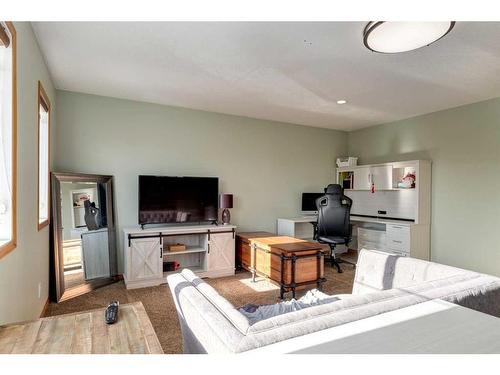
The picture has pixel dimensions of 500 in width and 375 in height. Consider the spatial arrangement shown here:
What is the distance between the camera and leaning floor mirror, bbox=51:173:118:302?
11.1ft

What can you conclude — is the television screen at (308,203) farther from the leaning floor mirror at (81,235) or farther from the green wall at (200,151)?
the leaning floor mirror at (81,235)

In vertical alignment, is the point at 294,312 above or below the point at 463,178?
below

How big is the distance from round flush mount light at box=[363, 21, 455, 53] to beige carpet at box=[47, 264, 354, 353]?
2691 millimetres

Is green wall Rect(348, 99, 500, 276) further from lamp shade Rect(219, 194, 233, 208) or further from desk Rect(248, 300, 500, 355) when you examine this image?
desk Rect(248, 300, 500, 355)

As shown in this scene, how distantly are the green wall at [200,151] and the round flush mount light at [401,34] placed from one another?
114 inches

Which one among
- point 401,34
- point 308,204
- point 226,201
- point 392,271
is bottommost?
point 392,271

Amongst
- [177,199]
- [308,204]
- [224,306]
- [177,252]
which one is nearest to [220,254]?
[177,252]

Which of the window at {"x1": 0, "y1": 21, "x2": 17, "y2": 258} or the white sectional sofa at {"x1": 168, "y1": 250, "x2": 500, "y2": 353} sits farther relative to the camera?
the window at {"x1": 0, "y1": 21, "x2": 17, "y2": 258}

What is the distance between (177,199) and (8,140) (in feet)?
8.42

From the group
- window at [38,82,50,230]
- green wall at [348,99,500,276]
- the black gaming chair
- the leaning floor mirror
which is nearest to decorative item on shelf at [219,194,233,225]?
the black gaming chair

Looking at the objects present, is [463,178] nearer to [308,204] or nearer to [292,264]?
[308,204]

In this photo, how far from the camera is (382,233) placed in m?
4.99

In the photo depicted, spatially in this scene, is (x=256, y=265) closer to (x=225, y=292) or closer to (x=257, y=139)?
(x=225, y=292)

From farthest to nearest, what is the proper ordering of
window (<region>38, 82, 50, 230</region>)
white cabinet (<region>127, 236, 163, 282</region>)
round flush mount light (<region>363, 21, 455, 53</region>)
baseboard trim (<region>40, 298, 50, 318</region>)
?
white cabinet (<region>127, 236, 163, 282</region>)
window (<region>38, 82, 50, 230</region>)
baseboard trim (<region>40, 298, 50, 318</region>)
round flush mount light (<region>363, 21, 455, 53</region>)
